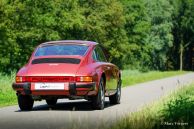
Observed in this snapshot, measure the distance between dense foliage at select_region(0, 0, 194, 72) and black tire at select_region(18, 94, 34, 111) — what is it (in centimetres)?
2926

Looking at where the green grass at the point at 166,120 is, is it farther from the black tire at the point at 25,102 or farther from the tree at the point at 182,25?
the tree at the point at 182,25

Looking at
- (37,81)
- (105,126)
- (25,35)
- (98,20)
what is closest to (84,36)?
(98,20)

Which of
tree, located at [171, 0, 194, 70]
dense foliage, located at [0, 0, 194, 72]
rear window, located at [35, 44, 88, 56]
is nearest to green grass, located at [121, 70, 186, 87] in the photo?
dense foliage, located at [0, 0, 194, 72]

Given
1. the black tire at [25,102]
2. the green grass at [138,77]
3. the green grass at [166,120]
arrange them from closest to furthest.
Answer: the green grass at [166,120] → the black tire at [25,102] → the green grass at [138,77]

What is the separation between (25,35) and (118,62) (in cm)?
3191

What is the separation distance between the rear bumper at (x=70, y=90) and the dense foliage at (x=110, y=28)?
98.9 feet

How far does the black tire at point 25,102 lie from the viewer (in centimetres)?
1533

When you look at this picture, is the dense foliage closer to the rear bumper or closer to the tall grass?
the tall grass

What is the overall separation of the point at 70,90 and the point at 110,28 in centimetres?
5676

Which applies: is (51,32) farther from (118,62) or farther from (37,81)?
(37,81)

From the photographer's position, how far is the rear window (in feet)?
51.2

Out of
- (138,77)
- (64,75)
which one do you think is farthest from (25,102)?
(138,77)

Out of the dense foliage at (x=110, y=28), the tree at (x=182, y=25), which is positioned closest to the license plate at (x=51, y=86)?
the dense foliage at (x=110, y=28)

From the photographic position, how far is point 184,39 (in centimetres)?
10881
